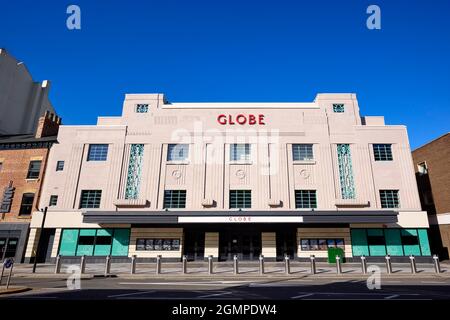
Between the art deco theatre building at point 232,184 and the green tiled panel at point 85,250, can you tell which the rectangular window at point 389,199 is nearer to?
the art deco theatre building at point 232,184

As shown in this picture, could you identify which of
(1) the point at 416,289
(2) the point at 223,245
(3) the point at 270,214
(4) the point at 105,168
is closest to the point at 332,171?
(3) the point at 270,214

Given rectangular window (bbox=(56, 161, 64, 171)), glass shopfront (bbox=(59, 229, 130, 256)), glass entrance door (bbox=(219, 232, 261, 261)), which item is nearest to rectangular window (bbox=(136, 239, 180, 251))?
glass shopfront (bbox=(59, 229, 130, 256))

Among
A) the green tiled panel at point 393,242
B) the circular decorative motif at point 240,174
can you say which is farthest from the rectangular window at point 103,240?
the green tiled panel at point 393,242

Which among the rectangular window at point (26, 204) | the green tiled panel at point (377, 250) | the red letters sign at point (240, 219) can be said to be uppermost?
the rectangular window at point (26, 204)

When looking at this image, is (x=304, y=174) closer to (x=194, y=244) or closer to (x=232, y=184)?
(x=232, y=184)

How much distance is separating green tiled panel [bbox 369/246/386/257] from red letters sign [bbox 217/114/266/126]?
14545 millimetres

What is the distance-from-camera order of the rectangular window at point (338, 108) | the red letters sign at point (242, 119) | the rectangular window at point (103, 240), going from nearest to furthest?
the rectangular window at point (103, 240) → the red letters sign at point (242, 119) → the rectangular window at point (338, 108)

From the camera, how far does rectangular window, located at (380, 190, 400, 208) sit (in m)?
24.6

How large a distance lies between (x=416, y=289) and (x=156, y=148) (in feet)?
72.0

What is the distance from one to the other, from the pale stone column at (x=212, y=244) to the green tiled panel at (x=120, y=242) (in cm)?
693

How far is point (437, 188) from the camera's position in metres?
28.1

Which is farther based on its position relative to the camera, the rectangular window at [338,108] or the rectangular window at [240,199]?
the rectangular window at [338,108]

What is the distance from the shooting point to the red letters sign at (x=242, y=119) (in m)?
Result: 27.1
